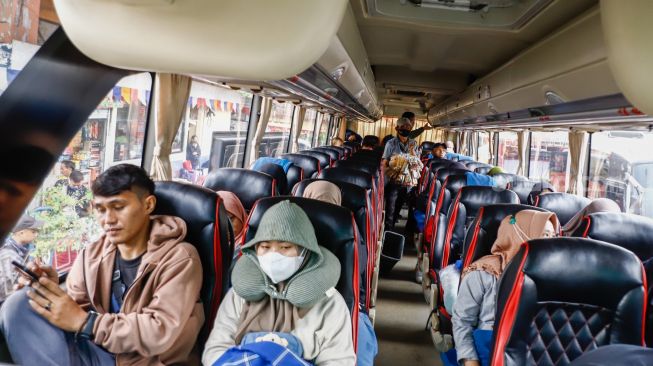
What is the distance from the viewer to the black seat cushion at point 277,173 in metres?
5.10

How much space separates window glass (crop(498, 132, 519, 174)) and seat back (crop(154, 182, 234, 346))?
9574 mm

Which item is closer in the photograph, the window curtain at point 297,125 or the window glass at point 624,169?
the window glass at point 624,169

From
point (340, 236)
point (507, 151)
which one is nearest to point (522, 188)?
point (340, 236)

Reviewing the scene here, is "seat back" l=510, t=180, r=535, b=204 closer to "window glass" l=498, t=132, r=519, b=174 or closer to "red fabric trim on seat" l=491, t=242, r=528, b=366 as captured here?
"red fabric trim on seat" l=491, t=242, r=528, b=366

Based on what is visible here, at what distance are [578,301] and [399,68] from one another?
276 inches

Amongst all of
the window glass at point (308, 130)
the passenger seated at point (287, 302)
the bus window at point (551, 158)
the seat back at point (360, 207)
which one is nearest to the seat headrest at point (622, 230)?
the seat back at point (360, 207)

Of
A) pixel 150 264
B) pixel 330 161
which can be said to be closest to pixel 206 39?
pixel 150 264

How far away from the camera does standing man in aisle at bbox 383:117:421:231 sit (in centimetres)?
771

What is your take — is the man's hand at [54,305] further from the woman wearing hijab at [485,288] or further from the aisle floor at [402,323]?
the aisle floor at [402,323]

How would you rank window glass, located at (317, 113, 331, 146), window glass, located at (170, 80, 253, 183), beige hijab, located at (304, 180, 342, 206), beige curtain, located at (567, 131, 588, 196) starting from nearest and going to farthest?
beige hijab, located at (304, 180, 342, 206), window glass, located at (170, 80, 253, 183), beige curtain, located at (567, 131, 588, 196), window glass, located at (317, 113, 331, 146)

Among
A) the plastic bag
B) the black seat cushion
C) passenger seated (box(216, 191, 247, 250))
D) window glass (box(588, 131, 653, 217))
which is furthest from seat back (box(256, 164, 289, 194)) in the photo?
window glass (box(588, 131, 653, 217))

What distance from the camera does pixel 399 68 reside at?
855 centimetres

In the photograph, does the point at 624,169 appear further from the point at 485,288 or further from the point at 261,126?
the point at 261,126

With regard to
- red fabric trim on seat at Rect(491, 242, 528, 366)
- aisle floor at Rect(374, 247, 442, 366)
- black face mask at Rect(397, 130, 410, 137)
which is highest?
black face mask at Rect(397, 130, 410, 137)
